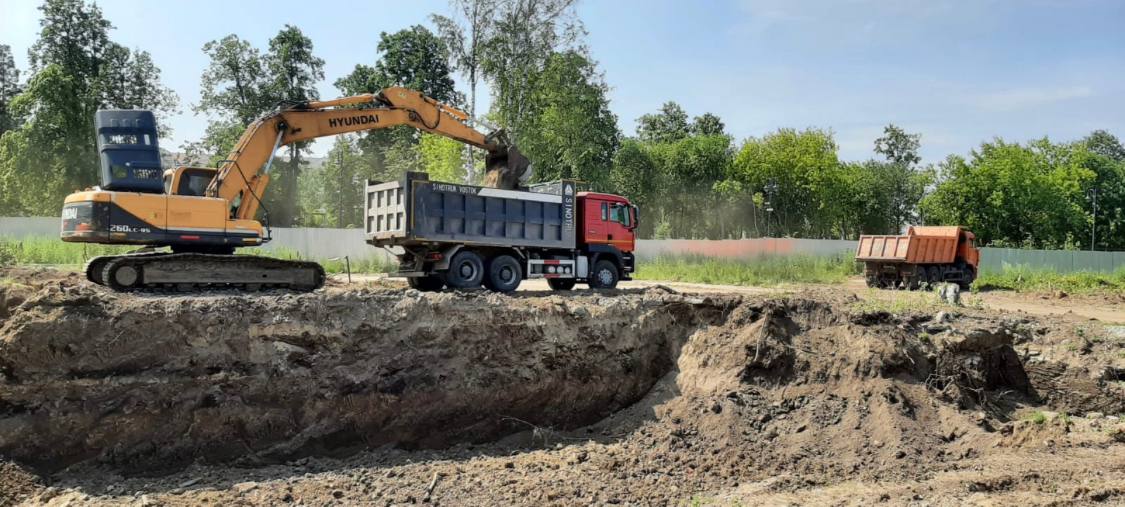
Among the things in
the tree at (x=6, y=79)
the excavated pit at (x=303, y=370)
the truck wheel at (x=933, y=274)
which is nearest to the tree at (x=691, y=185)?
the truck wheel at (x=933, y=274)

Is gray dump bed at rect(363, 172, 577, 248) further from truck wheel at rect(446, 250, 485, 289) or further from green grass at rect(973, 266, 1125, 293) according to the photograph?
green grass at rect(973, 266, 1125, 293)

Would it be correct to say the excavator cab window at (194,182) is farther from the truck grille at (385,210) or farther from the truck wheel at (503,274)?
the truck wheel at (503,274)

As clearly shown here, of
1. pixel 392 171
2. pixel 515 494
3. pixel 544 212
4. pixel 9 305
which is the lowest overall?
pixel 515 494

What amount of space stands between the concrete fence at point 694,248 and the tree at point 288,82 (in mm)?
12161

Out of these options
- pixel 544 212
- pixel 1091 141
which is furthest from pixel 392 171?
pixel 1091 141

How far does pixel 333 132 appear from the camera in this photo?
49.1 ft

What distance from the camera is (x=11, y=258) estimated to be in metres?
20.6

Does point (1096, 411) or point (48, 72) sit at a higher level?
point (48, 72)

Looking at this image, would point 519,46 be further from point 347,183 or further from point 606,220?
point 347,183

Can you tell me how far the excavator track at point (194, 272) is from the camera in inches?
460

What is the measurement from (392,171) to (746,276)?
22599mm

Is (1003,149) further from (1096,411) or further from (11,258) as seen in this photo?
(11,258)

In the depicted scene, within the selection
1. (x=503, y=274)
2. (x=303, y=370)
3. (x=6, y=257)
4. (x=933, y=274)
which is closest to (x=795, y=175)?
(x=933, y=274)

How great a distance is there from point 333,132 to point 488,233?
11.6 feet
